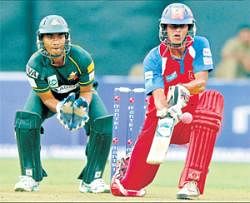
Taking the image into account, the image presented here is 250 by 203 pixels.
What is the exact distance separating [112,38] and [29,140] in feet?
21.2

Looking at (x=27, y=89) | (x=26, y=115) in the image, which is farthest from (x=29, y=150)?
(x=27, y=89)

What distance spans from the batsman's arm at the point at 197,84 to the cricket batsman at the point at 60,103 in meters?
0.99

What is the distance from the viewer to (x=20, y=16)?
659 inches

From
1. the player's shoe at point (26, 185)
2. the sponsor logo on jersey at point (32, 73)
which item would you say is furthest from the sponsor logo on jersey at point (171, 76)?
the player's shoe at point (26, 185)

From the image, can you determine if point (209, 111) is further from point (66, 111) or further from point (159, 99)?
point (66, 111)

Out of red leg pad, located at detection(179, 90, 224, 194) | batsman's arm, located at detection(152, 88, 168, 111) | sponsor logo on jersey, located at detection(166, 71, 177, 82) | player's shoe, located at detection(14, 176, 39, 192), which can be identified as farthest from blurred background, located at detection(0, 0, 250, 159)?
red leg pad, located at detection(179, 90, 224, 194)

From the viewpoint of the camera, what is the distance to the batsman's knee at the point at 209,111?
9859mm

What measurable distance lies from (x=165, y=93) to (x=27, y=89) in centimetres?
648

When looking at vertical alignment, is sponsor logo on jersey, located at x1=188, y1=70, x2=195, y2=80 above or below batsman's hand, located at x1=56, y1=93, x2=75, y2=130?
above

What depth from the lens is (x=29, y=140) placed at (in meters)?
10.6

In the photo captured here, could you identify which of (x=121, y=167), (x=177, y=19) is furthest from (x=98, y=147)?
(x=177, y=19)

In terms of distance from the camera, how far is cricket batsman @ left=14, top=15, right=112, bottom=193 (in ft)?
34.2

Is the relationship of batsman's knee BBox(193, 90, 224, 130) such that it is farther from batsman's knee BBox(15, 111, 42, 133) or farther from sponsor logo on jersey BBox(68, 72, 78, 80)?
batsman's knee BBox(15, 111, 42, 133)

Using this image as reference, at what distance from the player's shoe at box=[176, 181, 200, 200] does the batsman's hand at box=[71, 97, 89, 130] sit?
1105mm
